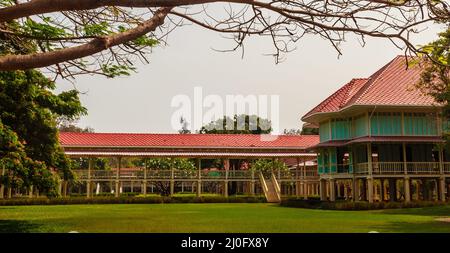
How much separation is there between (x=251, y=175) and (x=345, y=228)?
81.9 feet

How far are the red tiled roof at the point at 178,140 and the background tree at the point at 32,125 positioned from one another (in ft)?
58.0

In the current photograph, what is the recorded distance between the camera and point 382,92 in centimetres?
2839

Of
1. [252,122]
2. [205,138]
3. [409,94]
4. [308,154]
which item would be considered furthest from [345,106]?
[252,122]

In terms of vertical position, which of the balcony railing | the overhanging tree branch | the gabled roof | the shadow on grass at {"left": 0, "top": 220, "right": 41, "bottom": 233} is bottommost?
the shadow on grass at {"left": 0, "top": 220, "right": 41, "bottom": 233}

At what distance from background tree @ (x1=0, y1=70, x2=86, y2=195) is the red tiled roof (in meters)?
17.7

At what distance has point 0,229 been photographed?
15.4 metres

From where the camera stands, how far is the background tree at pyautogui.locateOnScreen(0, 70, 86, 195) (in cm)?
1598

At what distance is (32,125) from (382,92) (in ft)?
60.8

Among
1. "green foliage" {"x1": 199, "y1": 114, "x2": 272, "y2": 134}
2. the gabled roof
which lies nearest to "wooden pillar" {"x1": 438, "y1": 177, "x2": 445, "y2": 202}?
the gabled roof

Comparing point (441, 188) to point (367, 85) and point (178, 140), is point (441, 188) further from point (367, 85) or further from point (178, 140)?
point (178, 140)

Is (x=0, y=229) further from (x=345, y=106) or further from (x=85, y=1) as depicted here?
(x=345, y=106)

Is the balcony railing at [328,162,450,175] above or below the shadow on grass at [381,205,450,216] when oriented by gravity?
above

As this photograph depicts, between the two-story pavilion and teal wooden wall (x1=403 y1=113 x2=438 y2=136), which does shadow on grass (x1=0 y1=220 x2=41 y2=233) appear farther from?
teal wooden wall (x1=403 y1=113 x2=438 y2=136)

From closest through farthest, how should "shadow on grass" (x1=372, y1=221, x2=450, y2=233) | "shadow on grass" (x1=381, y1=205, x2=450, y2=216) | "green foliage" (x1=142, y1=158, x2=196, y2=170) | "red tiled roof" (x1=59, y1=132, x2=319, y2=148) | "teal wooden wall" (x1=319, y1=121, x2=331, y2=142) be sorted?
"shadow on grass" (x1=372, y1=221, x2=450, y2=233) < "shadow on grass" (x1=381, y1=205, x2=450, y2=216) < "teal wooden wall" (x1=319, y1=121, x2=331, y2=142) < "red tiled roof" (x1=59, y1=132, x2=319, y2=148) < "green foliage" (x1=142, y1=158, x2=196, y2=170)
